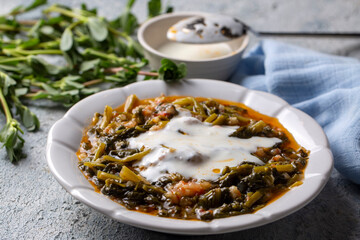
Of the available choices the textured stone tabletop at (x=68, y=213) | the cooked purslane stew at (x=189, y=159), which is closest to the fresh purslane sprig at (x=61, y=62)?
the textured stone tabletop at (x=68, y=213)

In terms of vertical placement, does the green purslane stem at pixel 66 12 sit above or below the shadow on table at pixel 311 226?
below

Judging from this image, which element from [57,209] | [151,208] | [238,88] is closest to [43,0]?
[238,88]

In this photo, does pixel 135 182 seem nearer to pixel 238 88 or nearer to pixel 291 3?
pixel 238 88

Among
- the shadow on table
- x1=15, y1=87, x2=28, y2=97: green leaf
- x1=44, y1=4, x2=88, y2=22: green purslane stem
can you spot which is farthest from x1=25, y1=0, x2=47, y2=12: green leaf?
the shadow on table

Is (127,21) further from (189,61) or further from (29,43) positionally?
(189,61)

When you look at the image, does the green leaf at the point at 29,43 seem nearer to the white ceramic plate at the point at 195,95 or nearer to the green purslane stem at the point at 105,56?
the green purslane stem at the point at 105,56

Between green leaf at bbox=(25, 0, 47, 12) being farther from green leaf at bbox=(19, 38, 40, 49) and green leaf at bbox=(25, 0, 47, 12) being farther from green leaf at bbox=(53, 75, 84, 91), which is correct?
green leaf at bbox=(53, 75, 84, 91)

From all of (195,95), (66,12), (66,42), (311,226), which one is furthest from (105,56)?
(311,226)
